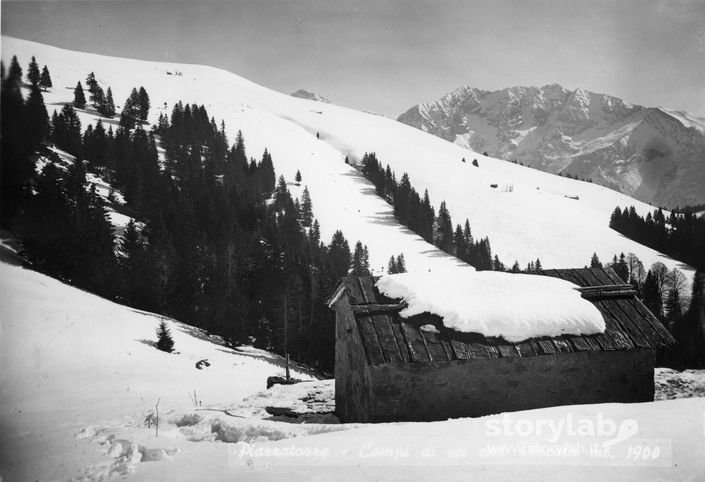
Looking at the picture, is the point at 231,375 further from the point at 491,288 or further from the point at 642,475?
the point at 642,475

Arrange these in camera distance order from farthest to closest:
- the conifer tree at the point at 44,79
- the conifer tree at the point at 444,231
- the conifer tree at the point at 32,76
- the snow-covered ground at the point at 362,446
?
1. the conifer tree at the point at 444,231
2. the conifer tree at the point at 44,79
3. the conifer tree at the point at 32,76
4. the snow-covered ground at the point at 362,446

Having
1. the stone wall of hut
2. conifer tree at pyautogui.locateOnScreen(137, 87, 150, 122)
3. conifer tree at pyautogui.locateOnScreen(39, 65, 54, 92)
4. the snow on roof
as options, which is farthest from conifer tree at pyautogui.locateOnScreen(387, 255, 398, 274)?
conifer tree at pyautogui.locateOnScreen(137, 87, 150, 122)

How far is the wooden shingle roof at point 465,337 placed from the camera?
9.65 meters

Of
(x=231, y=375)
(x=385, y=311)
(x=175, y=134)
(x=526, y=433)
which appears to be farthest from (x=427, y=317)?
(x=175, y=134)

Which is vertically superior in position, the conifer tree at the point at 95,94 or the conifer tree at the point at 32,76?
the conifer tree at the point at 95,94

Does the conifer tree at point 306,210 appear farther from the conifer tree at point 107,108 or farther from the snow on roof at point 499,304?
the snow on roof at point 499,304

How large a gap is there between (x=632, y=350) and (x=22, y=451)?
12452 millimetres

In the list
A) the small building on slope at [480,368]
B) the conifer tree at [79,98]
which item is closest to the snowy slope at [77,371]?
the small building on slope at [480,368]

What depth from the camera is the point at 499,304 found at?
406 inches

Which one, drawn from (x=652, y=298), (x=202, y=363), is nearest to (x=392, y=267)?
(x=652, y=298)

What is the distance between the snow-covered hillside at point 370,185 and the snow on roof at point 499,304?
62506 mm

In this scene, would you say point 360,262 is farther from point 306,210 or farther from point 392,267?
point 306,210

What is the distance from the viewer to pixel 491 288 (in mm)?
10734

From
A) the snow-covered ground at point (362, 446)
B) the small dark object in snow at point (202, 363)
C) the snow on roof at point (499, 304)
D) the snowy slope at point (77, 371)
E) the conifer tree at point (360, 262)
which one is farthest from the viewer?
the conifer tree at point (360, 262)
